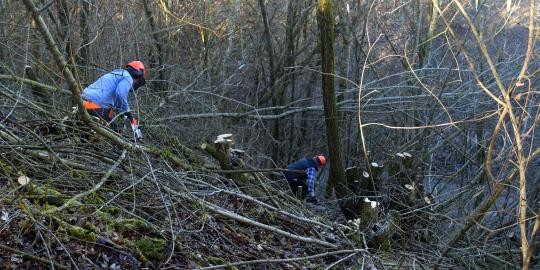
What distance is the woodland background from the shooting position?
3.72 metres

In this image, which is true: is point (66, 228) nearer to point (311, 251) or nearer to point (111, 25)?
point (311, 251)

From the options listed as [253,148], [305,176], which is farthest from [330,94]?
[253,148]

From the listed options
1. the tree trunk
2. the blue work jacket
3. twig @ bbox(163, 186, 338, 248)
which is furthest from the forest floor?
the tree trunk

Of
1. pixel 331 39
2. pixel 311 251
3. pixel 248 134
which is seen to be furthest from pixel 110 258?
pixel 248 134

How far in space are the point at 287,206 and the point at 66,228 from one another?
2.45 metres

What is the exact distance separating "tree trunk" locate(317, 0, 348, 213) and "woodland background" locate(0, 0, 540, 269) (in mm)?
18

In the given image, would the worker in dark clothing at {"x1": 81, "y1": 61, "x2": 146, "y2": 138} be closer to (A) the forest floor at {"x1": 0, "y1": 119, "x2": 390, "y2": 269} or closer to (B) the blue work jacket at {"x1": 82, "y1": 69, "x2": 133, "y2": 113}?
(B) the blue work jacket at {"x1": 82, "y1": 69, "x2": 133, "y2": 113}

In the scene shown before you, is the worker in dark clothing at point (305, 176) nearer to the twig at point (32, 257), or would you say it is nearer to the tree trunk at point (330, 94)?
the tree trunk at point (330, 94)

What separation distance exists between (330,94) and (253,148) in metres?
4.21

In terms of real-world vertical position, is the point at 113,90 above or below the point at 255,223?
above

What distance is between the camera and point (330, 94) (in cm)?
683

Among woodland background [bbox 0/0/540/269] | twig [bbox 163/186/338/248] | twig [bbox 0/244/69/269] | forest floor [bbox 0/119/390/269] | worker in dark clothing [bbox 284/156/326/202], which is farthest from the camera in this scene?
worker in dark clothing [bbox 284/156/326/202]

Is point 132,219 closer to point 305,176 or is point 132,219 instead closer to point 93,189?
point 93,189

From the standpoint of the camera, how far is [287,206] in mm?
5570
